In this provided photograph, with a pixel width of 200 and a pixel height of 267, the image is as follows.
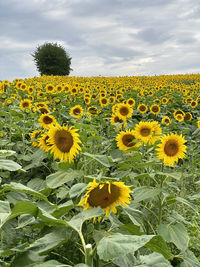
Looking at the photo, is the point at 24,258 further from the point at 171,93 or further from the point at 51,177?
the point at 171,93

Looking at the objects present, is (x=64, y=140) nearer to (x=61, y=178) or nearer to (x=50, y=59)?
(x=61, y=178)

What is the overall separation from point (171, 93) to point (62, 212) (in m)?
10.6

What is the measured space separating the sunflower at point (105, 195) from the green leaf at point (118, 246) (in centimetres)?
32

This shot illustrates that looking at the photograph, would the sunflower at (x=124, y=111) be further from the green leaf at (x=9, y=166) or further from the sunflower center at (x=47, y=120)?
the green leaf at (x=9, y=166)

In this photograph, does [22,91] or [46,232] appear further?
[22,91]

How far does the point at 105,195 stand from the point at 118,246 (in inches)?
15.6

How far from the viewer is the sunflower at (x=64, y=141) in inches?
91.7

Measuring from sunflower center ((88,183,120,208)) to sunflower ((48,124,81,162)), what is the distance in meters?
0.81

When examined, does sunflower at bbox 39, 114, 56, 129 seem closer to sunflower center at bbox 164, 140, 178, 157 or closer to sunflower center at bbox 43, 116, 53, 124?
sunflower center at bbox 43, 116, 53, 124

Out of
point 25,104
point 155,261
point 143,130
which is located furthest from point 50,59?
point 155,261

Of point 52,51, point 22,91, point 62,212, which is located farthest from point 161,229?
point 52,51

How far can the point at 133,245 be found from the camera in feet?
3.71

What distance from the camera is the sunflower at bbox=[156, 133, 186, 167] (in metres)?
2.54

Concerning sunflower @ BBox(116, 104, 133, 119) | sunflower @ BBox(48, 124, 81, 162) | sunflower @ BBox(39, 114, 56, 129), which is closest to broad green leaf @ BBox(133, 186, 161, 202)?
sunflower @ BBox(48, 124, 81, 162)
